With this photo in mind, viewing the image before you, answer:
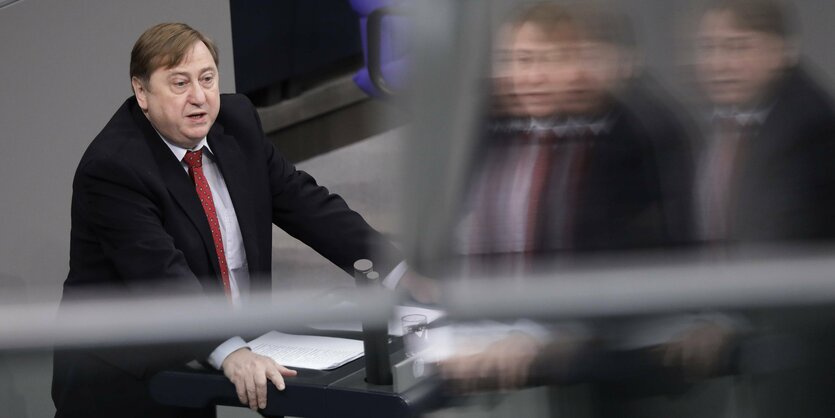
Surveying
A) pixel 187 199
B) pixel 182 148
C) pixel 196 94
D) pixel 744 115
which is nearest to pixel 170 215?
pixel 187 199

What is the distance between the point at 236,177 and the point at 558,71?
1.06m

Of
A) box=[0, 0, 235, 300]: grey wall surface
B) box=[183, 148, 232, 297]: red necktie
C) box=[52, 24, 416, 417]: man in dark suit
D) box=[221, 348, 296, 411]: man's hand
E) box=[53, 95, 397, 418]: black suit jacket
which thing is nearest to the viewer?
box=[53, 95, 397, 418]: black suit jacket

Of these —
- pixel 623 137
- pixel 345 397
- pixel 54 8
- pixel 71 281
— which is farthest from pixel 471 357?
pixel 54 8

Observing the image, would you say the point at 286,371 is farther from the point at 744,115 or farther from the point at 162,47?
the point at 744,115

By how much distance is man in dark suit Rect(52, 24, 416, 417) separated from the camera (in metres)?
1.17

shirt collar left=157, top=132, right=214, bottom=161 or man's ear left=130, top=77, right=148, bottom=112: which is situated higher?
man's ear left=130, top=77, right=148, bottom=112

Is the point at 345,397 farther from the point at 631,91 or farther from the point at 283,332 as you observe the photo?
the point at 631,91

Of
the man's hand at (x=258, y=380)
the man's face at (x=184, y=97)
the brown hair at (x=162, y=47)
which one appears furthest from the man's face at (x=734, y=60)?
the brown hair at (x=162, y=47)

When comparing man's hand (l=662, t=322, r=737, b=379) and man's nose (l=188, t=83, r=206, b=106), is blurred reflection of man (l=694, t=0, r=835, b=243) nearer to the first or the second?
man's hand (l=662, t=322, r=737, b=379)

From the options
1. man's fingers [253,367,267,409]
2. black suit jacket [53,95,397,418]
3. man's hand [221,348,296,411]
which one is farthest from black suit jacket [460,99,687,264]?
man's fingers [253,367,267,409]

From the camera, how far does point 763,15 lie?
26.7 inches

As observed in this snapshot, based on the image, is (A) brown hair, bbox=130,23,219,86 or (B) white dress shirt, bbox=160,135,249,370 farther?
(A) brown hair, bbox=130,23,219,86

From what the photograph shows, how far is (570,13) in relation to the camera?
2.27 ft

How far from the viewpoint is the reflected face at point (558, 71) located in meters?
0.68
